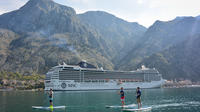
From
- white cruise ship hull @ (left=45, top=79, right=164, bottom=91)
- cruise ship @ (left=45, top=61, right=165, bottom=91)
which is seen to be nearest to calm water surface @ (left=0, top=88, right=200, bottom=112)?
white cruise ship hull @ (left=45, top=79, right=164, bottom=91)

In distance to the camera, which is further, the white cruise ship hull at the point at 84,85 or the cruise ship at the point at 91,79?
the cruise ship at the point at 91,79

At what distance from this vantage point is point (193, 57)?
19325cm

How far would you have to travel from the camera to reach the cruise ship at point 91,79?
4321 inches

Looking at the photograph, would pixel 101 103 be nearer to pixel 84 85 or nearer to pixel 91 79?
pixel 84 85

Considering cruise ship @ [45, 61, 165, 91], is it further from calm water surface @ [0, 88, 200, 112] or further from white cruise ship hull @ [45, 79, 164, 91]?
calm water surface @ [0, 88, 200, 112]

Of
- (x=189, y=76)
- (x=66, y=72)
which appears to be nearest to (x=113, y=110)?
(x=66, y=72)

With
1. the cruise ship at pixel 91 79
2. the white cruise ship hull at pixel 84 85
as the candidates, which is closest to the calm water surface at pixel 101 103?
the white cruise ship hull at pixel 84 85

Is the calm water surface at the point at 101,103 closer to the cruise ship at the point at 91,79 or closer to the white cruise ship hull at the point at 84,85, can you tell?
the white cruise ship hull at the point at 84,85

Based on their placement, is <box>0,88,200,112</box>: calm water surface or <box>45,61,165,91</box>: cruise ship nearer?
<box>0,88,200,112</box>: calm water surface

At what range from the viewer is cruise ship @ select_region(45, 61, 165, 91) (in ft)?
360

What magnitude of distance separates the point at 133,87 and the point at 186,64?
87.2 metres

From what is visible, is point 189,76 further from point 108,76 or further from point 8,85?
point 8,85

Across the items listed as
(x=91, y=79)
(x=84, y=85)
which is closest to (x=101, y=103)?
(x=84, y=85)

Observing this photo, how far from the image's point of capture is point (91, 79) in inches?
4695
